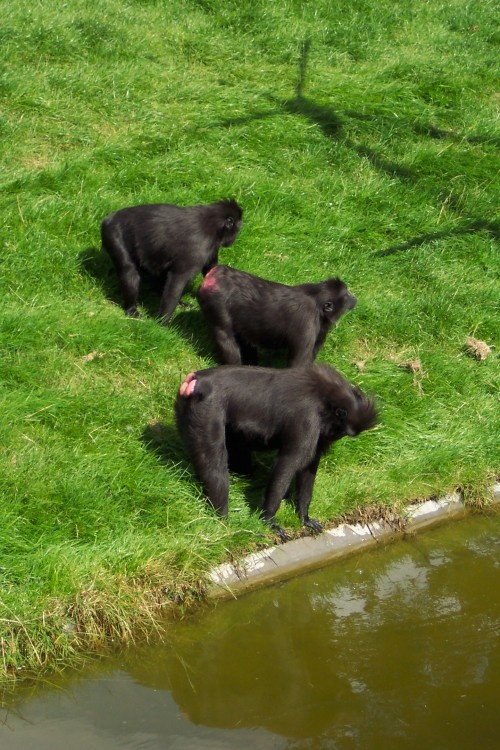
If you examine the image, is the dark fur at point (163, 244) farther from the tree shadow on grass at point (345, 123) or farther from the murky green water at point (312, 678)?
the tree shadow on grass at point (345, 123)

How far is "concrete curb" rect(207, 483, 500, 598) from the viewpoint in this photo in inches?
234

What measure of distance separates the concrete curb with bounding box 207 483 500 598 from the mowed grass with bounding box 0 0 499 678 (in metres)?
0.11

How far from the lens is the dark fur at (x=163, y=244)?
7824 mm

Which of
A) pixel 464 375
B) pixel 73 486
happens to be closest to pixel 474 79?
pixel 464 375

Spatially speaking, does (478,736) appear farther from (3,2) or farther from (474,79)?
(3,2)

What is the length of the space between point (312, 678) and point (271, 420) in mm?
1636

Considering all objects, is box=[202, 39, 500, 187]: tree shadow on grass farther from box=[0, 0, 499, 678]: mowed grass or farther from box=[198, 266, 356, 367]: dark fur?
box=[198, 266, 356, 367]: dark fur

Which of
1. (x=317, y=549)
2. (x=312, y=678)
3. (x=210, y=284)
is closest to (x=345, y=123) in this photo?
(x=210, y=284)

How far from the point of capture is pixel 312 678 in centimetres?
534

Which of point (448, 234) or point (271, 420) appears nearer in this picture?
point (271, 420)

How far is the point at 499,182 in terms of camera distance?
10453 mm

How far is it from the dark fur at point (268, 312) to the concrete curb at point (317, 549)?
1.40 meters

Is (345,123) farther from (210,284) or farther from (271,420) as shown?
(271,420)

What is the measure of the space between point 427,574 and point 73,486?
2.29 m
